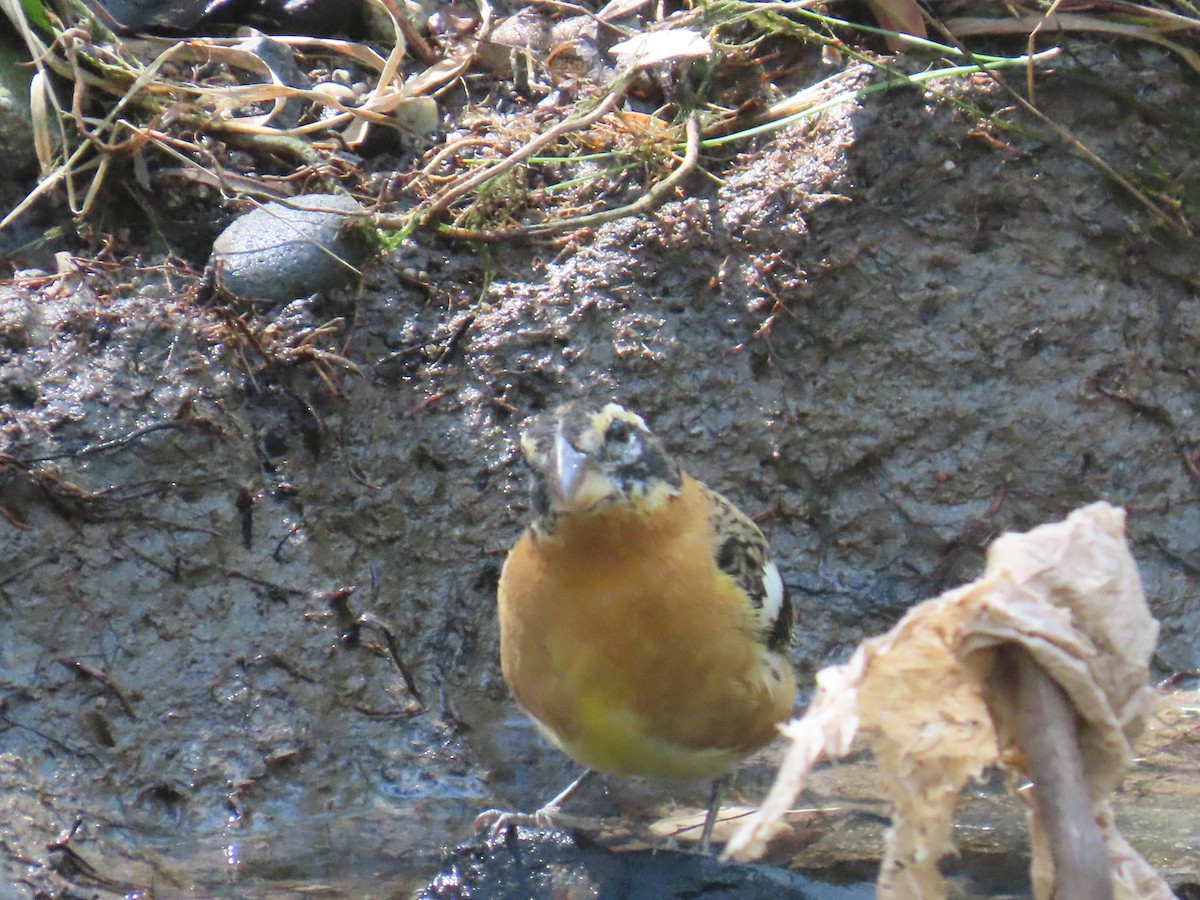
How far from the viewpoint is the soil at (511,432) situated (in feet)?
17.1

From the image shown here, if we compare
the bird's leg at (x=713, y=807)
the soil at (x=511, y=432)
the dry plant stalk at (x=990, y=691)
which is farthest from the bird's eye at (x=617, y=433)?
the dry plant stalk at (x=990, y=691)

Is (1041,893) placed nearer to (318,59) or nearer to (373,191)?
(373,191)

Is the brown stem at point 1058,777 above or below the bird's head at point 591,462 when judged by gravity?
above

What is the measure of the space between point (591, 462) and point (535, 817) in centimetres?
141

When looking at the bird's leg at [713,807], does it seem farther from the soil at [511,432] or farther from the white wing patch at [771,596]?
the white wing patch at [771,596]

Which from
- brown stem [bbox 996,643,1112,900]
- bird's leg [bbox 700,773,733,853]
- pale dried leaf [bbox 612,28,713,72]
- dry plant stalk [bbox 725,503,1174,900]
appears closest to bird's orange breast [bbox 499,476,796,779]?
bird's leg [bbox 700,773,733,853]

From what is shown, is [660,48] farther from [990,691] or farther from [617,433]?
[990,691]

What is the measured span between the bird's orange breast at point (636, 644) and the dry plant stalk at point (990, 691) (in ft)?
7.37

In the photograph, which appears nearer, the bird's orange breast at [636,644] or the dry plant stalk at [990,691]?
the dry plant stalk at [990,691]

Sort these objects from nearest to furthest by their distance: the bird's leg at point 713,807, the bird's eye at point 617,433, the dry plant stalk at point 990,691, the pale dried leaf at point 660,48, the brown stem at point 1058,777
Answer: the brown stem at point 1058,777
the dry plant stalk at point 990,691
the bird's eye at point 617,433
the bird's leg at point 713,807
the pale dried leaf at point 660,48

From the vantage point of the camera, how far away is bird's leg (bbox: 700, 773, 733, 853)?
4879mm

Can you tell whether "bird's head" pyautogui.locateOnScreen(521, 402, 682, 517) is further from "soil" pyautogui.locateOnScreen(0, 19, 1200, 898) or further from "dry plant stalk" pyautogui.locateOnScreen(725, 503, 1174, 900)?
"dry plant stalk" pyautogui.locateOnScreen(725, 503, 1174, 900)

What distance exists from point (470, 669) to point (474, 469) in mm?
858

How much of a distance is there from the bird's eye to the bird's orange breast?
0.22 meters
